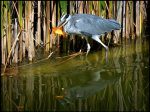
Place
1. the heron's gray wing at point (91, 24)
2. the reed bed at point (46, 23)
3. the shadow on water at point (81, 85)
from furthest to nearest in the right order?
the heron's gray wing at point (91, 24), the reed bed at point (46, 23), the shadow on water at point (81, 85)

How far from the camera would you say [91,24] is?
7438mm

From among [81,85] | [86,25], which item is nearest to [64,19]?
[86,25]

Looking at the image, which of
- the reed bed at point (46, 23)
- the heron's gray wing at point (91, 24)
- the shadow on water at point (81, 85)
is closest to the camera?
the shadow on water at point (81, 85)

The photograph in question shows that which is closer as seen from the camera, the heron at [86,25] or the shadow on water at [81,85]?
the shadow on water at [81,85]

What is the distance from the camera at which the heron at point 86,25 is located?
739cm

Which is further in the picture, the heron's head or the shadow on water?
the heron's head

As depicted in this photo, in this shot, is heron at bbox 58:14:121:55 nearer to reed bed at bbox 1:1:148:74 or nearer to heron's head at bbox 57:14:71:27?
heron's head at bbox 57:14:71:27

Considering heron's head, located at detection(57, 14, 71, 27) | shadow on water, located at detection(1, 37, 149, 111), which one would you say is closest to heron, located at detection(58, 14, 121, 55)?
heron's head, located at detection(57, 14, 71, 27)

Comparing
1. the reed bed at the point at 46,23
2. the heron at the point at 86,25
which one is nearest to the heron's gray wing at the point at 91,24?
the heron at the point at 86,25

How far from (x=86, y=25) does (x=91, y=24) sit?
90mm

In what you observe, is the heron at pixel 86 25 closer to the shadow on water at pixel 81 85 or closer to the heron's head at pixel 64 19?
the heron's head at pixel 64 19

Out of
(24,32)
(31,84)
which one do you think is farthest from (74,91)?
(24,32)

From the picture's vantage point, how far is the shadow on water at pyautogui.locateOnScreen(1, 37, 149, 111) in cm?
530

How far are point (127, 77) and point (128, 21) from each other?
244cm
